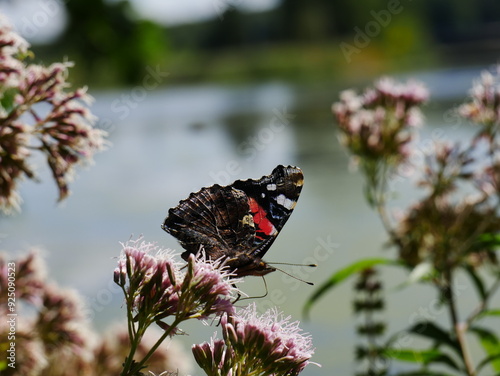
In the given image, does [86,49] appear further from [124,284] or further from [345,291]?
[124,284]

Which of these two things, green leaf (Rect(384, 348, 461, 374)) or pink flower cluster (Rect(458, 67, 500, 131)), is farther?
pink flower cluster (Rect(458, 67, 500, 131))

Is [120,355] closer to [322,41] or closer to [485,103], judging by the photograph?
[485,103]

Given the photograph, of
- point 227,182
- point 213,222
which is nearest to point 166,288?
point 213,222


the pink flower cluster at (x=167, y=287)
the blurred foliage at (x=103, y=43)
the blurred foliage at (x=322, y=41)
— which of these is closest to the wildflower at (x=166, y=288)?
the pink flower cluster at (x=167, y=287)

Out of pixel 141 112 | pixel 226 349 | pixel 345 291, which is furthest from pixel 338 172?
pixel 141 112

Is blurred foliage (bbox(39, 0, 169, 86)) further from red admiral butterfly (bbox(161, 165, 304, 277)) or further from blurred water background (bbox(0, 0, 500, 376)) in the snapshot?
red admiral butterfly (bbox(161, 165, 304, 277))

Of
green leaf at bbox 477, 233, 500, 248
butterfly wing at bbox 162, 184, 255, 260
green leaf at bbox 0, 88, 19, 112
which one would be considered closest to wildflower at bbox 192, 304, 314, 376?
butterfly wing at bbox 162, 184, 255, 260
